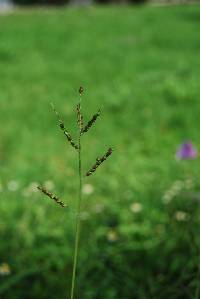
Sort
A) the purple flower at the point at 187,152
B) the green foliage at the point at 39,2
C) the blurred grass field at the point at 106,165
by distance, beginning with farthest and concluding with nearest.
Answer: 1. the green foliage at the point at 39,2
2. the purple flower at the point at 187,152
3. the blurred grass field at the point at 106,165

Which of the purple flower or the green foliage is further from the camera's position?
the green foliage

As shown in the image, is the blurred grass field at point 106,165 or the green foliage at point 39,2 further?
the green foliage at point 39,2

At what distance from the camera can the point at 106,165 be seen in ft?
16.1

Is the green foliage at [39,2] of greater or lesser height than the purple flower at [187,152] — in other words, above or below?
above

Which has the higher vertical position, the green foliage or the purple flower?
the green foliage

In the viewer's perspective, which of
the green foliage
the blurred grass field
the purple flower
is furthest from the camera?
the green foliage

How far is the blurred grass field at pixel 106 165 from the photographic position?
2.86m

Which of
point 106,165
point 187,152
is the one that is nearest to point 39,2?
point 106,165

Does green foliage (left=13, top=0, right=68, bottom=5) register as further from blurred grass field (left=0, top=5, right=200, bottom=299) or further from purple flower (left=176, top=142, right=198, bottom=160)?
purple flower (left=176, top=142, right=198, bottom=160)

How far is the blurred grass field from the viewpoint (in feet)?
9.40

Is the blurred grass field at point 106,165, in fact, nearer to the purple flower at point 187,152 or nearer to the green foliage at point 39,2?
the purple flower at point 187,152

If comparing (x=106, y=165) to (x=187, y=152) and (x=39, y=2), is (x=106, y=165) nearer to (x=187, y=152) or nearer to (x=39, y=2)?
(x=187, y=152)

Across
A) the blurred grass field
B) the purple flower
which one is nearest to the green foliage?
the blurred grass field

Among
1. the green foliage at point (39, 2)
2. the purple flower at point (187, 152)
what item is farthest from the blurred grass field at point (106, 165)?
the green foliage at point (39, 2)
